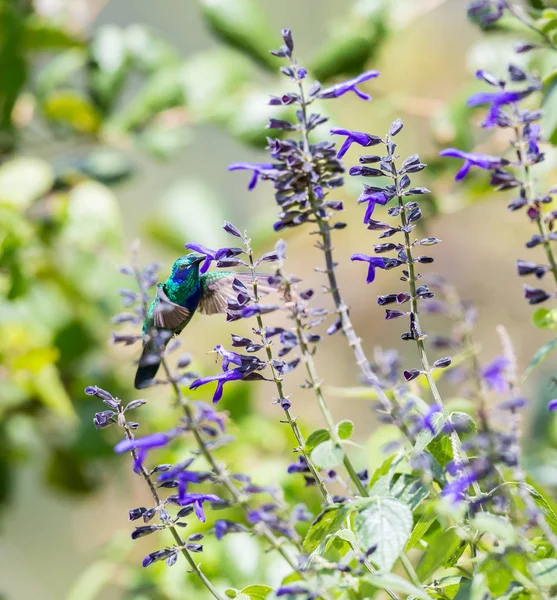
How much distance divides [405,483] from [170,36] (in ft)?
9.65

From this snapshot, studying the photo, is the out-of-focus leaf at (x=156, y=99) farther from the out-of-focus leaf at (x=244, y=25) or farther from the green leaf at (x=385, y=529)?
the green leaf at (x=385, y=529)

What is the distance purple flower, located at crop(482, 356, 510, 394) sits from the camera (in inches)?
23.2

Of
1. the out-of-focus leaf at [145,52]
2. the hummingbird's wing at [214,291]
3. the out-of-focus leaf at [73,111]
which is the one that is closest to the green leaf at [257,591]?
the hummingbird's wing at [214,291]

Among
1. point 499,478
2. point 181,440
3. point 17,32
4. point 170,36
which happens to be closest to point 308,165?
point 499,478

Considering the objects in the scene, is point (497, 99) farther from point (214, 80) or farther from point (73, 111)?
point (73, 111)

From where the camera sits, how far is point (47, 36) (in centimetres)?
177

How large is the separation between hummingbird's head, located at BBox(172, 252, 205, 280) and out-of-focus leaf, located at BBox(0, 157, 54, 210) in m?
0.71

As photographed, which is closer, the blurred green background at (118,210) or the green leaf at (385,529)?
the green leaf at (385,529)

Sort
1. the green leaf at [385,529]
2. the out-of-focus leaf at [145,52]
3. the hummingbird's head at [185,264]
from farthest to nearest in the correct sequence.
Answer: the out-of-focus leaf at [145,52], the hummingbird's head at [185,264], the green leaf at [385,529]

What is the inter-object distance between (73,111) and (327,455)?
55.5 inches

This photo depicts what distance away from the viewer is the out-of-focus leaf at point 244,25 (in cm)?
163

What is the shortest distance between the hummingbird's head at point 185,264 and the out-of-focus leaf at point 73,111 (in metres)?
0.93

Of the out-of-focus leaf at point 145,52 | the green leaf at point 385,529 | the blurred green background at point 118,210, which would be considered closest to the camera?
the green leaf at point 385,529

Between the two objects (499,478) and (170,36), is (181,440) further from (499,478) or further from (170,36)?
(170,36)
